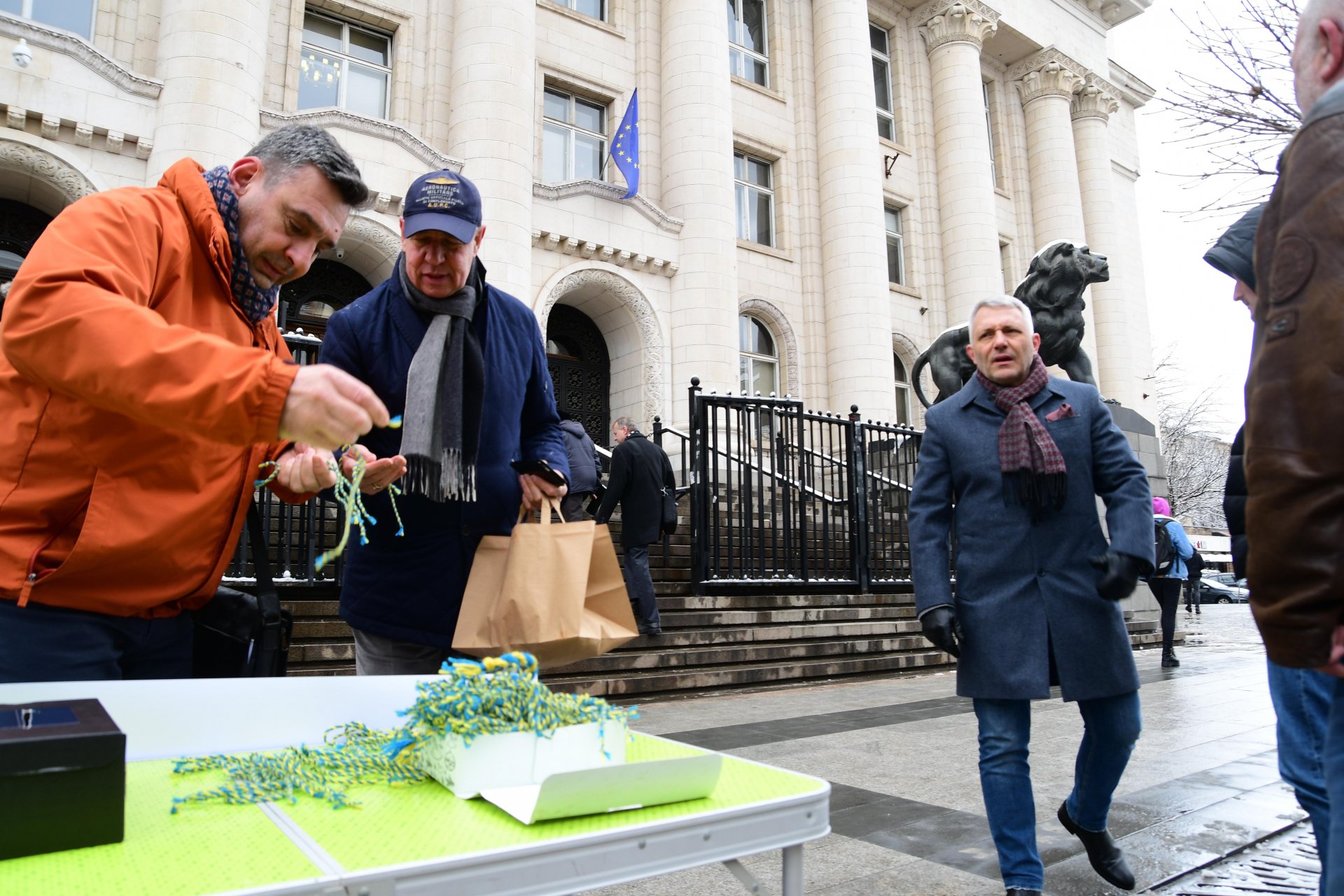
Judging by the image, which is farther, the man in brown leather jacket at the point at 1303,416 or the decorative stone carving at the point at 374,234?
the decorative stone carving at the point at 374,234

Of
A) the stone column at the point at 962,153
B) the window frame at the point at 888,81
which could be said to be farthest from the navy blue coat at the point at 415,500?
the window frame at the point at 888,81

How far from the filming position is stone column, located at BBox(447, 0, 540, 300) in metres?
14.1

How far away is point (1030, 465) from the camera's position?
9.94 feet

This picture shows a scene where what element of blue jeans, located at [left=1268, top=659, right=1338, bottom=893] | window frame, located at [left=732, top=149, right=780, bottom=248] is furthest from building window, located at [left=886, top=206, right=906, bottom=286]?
blue jeans, located at [left=1268, top=659, right=1338, bottom=893]

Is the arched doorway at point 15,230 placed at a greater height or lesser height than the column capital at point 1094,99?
lesser

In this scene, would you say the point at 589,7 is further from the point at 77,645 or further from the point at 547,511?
the point at 77,645

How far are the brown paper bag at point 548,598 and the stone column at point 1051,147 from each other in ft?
86.3

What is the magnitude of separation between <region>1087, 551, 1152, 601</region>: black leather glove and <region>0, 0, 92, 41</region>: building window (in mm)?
14425

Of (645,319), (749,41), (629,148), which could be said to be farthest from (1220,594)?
(629,148)

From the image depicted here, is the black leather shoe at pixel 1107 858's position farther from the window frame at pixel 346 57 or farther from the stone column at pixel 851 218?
the stone column at pixel 851 218

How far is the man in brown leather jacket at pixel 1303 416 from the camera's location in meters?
1.38

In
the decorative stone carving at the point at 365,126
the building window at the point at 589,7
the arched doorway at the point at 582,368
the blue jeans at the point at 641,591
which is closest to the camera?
the blue jeans at the point at 641,591

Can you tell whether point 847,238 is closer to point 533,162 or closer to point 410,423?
point 533,162

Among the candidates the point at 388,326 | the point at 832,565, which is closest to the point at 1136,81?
the point at 832,565
